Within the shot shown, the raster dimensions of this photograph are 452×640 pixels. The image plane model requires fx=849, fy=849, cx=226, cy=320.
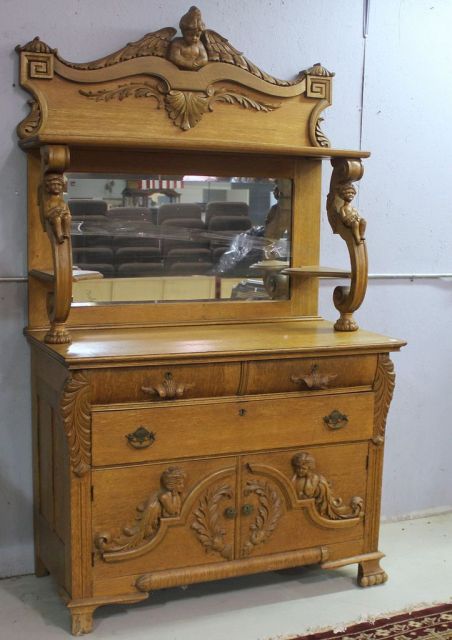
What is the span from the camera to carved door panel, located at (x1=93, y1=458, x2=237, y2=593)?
8.73 ft

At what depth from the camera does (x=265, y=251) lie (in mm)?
3270

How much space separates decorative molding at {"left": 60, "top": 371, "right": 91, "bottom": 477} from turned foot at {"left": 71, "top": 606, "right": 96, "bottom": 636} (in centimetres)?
44

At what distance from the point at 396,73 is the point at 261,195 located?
795 millimetres

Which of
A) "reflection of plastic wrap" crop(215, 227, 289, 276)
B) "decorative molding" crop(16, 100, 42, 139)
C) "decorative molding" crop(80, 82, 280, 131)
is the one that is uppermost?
"decorative molding" crop(80, 82, 280, 131)

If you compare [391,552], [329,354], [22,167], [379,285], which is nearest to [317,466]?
[329,354]

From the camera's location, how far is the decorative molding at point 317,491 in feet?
9.41

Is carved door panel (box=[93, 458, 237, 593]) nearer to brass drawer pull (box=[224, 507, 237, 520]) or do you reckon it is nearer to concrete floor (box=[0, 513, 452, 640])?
brass drawer pull (box=[224, 507, 237, 520])

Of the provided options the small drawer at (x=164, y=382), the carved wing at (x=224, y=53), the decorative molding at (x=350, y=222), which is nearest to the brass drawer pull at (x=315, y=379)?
Answer: the small drawer at (x=164, y=382)

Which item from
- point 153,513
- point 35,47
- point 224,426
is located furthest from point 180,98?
point 153,513

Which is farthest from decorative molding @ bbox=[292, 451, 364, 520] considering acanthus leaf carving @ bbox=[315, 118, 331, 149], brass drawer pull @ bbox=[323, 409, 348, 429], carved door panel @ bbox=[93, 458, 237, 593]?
acanthus leaf carving @ bbox=[315, 118, 331, 149]

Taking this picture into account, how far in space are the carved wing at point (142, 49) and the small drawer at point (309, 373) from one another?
1163mm

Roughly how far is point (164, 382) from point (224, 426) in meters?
0.26

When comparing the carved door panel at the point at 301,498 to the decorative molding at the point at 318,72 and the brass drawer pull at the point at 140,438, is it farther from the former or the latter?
the decorative molding at the point at 318,72

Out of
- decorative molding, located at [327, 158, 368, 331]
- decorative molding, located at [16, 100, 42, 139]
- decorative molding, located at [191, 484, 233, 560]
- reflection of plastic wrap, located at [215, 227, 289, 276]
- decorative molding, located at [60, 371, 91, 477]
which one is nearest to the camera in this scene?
decorative molding, located at [60, 371, 91, 477]
